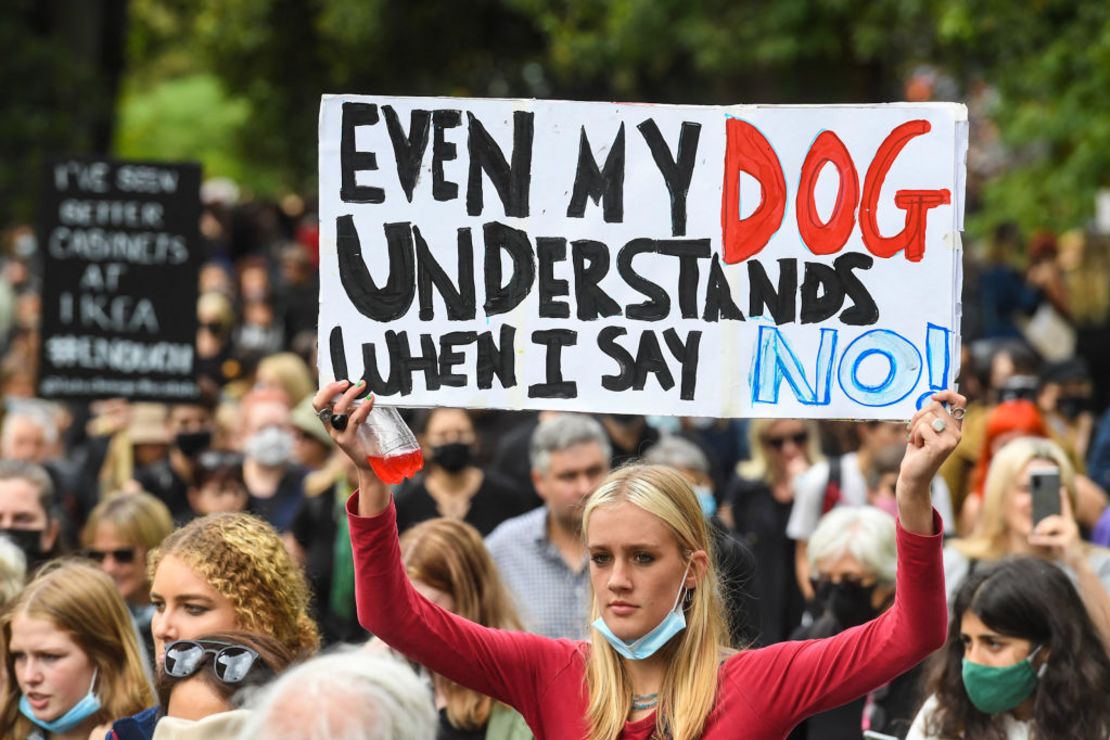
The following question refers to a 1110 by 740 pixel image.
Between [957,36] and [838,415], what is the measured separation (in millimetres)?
10046

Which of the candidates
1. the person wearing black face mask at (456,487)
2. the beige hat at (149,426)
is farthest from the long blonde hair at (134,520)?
the beige hat at (149,426)

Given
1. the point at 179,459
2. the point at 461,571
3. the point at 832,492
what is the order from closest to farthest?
the point at 461,571, the point at 832,492, the point at 179,459

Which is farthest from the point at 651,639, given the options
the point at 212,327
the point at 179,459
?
the point at 212,327

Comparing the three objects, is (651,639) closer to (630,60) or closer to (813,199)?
(813,199)

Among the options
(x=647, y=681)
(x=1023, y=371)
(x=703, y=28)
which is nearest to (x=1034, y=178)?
(x=703, y=28)

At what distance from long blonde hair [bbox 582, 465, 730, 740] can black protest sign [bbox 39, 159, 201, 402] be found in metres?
5.43

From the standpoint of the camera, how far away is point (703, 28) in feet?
59.4

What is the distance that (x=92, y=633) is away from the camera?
5305 millimetres

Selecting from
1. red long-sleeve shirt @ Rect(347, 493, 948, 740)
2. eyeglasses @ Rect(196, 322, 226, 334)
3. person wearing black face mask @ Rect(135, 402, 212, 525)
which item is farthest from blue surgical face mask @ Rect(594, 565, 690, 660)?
eyeglasses @ Rect(196, 322, 226, 334)

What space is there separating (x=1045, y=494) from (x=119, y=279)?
16.6 ft

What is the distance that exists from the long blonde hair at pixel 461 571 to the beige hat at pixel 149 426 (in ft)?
15.3

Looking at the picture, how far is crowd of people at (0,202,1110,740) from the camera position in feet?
13.7

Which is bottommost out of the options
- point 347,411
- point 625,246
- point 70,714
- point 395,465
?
point 70,714

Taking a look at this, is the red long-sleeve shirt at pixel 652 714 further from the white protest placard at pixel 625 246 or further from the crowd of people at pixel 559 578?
the white protest placard at pixel 625 246
